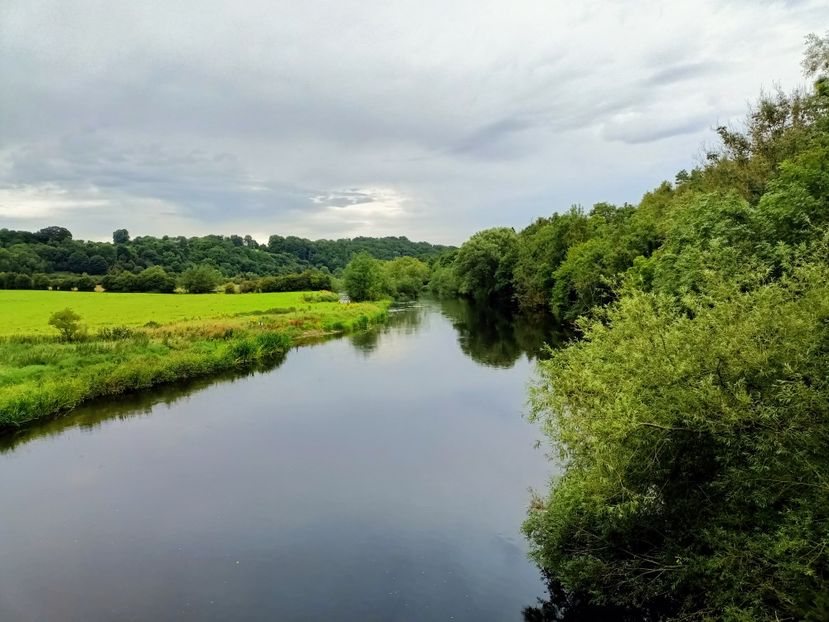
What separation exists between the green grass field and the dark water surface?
70.1 feet

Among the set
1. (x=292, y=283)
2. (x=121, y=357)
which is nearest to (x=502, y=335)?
(x=121, y=357)

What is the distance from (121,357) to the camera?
27.5 metres

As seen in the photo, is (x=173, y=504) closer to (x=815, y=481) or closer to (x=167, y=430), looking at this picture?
(x=167, y=430)

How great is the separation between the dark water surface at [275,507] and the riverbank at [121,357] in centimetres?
124

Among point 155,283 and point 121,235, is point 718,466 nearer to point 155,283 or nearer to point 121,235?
point 155,283

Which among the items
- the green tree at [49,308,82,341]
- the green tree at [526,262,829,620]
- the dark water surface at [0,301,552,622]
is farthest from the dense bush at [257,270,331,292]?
the green tree at [526,262,829,620]

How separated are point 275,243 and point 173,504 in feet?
566

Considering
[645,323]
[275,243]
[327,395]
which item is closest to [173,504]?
[327,395]

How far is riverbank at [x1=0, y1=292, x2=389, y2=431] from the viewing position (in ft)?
71.6

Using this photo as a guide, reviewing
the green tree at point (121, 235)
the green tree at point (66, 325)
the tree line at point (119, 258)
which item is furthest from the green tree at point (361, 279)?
the green tree at point (121, 235)

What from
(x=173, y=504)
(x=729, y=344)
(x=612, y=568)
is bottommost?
(x=173, y=504)

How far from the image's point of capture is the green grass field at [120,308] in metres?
42.3

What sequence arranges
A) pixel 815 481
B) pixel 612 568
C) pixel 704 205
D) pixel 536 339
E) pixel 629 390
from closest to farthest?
pixel 815 481 → pixel 629 390 → pixel 612 568 → pixel 704 205 → pixel 536 339

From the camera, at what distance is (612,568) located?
8.31 meters
